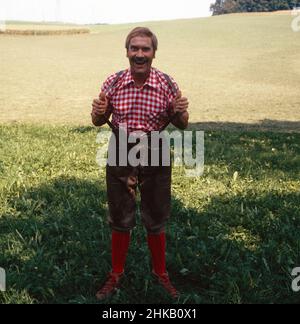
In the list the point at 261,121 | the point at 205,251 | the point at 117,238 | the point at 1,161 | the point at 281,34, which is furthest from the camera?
the point at 281,34

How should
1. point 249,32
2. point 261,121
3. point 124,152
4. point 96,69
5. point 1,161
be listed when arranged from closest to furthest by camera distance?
point 124,152 → point 1,161 → point 261,121 → point 96,69 → point 249,32

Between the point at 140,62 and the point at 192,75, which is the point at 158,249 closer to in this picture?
the point at 140,62

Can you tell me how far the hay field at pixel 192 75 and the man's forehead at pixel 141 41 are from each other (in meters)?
9.00

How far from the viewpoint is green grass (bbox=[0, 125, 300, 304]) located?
12.9 feet

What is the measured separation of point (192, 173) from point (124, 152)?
3643mm

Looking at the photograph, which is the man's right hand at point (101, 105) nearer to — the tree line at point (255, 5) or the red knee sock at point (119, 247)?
the red knee sock at point (119, 247)

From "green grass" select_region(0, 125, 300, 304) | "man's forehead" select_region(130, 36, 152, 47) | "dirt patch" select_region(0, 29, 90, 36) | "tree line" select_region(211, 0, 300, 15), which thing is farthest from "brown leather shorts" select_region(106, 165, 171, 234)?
"tree line" select_region(211, 0, 300, 15)

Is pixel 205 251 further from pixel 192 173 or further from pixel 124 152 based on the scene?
pixel 192 173

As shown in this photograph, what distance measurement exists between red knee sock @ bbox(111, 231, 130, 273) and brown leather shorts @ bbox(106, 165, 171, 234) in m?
0.12

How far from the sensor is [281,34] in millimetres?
48031

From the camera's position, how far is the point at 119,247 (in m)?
3.88

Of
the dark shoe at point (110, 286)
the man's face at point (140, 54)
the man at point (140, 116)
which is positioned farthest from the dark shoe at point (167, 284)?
the man's face at point (140, 54)

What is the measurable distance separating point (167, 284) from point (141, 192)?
892 millimetres

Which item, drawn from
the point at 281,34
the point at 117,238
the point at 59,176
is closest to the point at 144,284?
the point at 117,238
